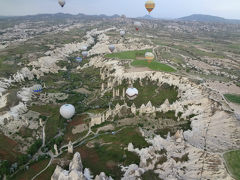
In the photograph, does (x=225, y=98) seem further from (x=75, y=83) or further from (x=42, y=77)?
(x=42, y=77)

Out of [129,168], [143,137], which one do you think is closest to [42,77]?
[143,137]

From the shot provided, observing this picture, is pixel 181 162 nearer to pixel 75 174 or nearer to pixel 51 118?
pixel 75 174

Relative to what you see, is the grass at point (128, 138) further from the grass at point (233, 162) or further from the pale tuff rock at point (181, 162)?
the grass at point (233, 162)

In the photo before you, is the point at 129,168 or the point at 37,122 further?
the point at 37,122

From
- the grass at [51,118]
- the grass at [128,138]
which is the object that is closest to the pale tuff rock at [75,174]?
the grass at [128,138]

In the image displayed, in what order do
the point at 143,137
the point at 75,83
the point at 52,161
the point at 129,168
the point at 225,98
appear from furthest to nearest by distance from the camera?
the point at 75,83 → the point at 225,98 → the point at 143,137 → the point at 52,161 → the point at 129,168

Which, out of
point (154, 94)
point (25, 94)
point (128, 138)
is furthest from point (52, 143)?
point (154, 94)
